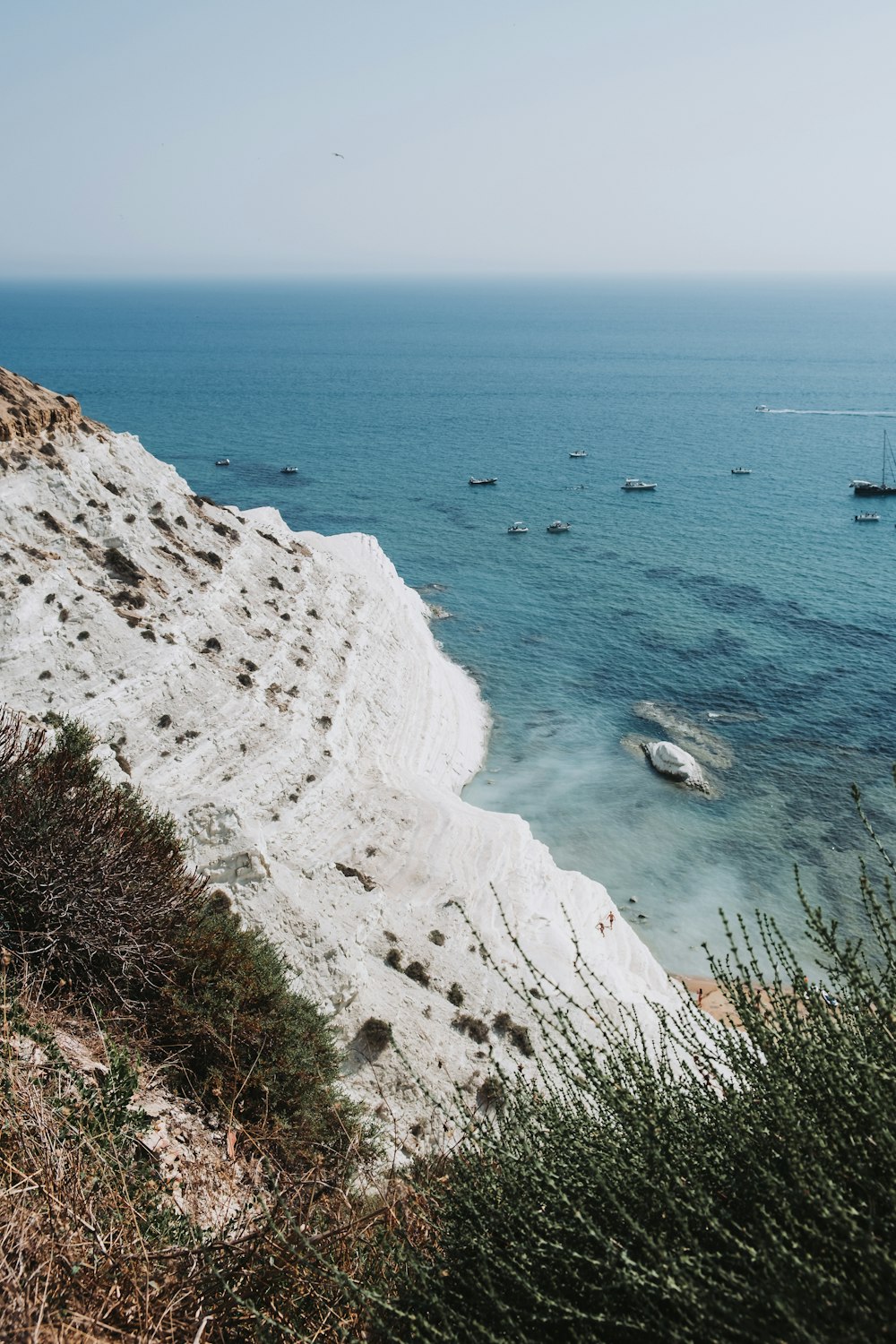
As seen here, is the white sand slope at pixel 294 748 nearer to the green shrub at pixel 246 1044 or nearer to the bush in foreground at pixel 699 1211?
the green shrub at pixel 246 1044

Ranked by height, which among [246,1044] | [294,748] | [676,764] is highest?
[246,1044]

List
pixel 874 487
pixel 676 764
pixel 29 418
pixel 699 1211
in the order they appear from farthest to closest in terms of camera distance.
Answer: pixel 874 487 → pixel 676 764 → pixel 29 418 → pixel 699 1211

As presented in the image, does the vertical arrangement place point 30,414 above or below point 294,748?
above

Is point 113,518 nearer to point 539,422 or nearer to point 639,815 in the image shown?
point 639,815

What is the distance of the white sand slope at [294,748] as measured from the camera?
20.6 metres

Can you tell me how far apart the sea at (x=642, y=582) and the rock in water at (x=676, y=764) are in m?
0.68

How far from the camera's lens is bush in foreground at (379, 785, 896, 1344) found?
15.9ft

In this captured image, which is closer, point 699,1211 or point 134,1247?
point 699,1211

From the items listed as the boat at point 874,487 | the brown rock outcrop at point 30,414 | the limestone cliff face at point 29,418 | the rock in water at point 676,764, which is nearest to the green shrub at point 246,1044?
the rock in water at point 676,764

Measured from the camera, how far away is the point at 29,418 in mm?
36812

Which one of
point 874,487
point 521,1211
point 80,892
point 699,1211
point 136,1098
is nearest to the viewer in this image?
point 699,1211

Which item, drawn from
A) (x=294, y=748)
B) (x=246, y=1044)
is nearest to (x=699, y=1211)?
(x=246, y=1044)

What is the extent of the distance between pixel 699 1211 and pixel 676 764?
37.1 m

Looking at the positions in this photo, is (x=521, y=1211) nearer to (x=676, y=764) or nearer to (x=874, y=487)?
(x=676, y=764)
